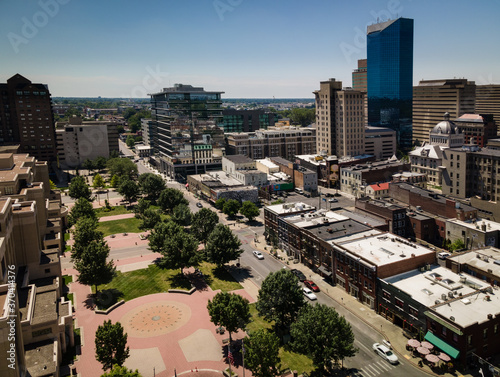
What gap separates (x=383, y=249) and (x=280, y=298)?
2448 centimetres

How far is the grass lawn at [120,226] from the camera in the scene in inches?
4444

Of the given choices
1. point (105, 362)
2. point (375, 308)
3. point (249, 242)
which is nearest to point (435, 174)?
point (249, 242)

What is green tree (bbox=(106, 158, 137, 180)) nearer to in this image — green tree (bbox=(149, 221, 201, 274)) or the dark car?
green tree (bbox=(149, 221, 201, 274))

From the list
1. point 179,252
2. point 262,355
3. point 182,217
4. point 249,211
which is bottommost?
point 262,355

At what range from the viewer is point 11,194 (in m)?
81.2

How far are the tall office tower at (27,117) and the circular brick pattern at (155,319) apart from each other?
141412 mm

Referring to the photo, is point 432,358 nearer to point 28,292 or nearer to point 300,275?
point 300,275

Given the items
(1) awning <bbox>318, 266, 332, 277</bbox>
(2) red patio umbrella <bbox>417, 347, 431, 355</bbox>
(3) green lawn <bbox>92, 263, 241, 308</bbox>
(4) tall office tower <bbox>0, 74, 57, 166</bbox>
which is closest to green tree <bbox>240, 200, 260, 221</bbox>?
(3) green lawn <bbox>92, 263, 241, 308</bbox>

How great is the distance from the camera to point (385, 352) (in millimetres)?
54250

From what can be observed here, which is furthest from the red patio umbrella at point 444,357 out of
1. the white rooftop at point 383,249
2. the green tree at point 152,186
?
the green tree at point 152,186

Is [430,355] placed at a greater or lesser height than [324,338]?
lesser

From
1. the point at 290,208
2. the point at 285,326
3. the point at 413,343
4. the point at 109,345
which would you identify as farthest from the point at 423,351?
the point at 290,208

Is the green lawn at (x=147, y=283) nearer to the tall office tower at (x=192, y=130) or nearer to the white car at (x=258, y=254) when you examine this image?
the white car at (x=258, y=254)

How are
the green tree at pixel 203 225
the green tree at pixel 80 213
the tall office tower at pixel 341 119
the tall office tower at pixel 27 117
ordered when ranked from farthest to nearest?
the tall office tower at pixel 27 117 → the tall office tower at pixel 341 119 → the green tree at pixel 80 213 → the green tree at pixel 203 225
